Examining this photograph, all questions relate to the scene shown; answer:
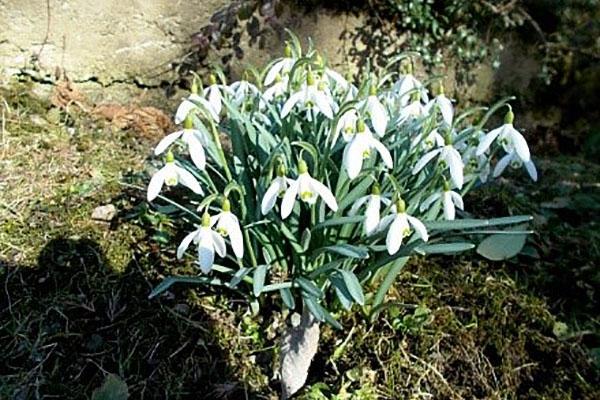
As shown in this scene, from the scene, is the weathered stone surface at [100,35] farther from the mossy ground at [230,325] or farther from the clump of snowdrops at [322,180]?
the clump of snowdrops at [322,180]

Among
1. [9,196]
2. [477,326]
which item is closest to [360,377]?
[477,326]

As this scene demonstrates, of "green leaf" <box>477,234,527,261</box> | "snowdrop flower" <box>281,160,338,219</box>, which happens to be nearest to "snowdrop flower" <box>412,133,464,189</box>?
"snowdrop flower" <box>281,160,338,219</box>

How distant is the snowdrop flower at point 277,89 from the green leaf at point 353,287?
0.43m

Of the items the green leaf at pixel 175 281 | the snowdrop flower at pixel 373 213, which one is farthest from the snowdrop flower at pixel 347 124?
the green leaf at pixel 175 281

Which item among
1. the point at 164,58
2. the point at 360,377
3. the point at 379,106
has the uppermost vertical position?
the point at 379,106

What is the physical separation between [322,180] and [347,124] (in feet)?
0.48

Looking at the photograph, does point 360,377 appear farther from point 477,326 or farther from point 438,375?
point 477,326

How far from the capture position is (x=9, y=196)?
1.84 meters

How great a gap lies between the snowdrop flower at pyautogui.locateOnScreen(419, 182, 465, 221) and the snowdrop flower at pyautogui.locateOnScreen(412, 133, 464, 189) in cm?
4

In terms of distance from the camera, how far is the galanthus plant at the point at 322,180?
1223 mm

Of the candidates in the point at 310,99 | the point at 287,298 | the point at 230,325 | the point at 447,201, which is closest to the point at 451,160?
the point at 447,201

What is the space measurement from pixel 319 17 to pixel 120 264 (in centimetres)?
150

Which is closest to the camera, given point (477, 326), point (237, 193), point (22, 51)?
point (237, 193)

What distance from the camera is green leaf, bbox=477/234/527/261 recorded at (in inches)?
66.9
